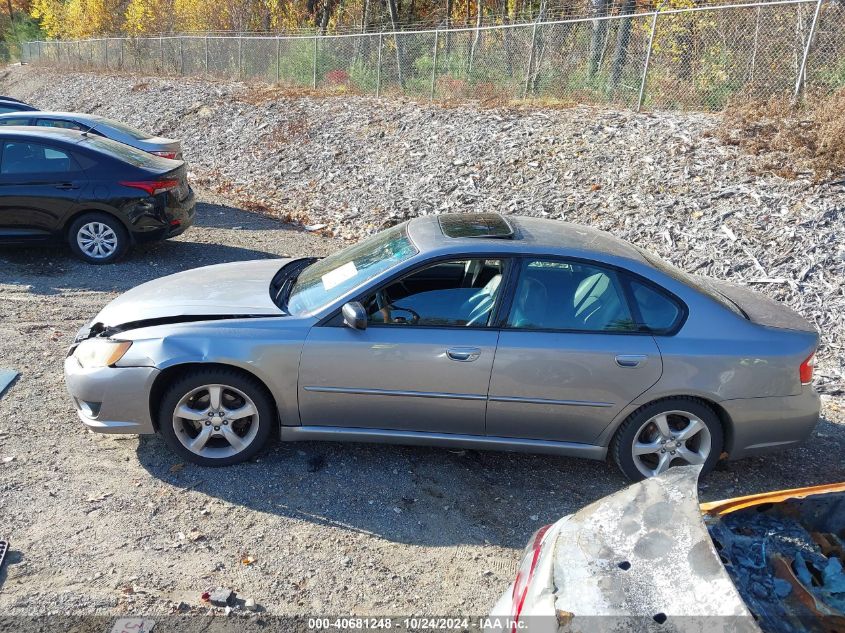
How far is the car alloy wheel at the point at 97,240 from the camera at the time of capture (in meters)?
8.51

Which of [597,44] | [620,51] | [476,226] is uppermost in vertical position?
[597,44]

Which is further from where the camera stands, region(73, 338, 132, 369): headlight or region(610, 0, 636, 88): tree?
region(610, 0, 636, 88): tree

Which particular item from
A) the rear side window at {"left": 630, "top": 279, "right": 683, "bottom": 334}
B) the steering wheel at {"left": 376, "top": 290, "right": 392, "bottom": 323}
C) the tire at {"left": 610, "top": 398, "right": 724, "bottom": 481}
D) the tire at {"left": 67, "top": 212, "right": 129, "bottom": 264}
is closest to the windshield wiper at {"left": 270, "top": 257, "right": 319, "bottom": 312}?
the steering wheel at {"left": 376, "top": 290, "right": 392, "bottom": 323}

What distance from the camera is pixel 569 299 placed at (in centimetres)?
424

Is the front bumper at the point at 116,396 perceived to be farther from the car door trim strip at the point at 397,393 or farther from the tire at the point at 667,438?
the tire at the point at 667,438

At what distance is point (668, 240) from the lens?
8.52 m

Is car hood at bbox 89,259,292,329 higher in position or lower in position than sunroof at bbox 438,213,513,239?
lower

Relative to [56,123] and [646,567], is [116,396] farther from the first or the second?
[56,123]

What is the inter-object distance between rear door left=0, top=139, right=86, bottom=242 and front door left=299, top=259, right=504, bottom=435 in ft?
19.0

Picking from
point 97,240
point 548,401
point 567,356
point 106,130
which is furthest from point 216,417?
point 106,130

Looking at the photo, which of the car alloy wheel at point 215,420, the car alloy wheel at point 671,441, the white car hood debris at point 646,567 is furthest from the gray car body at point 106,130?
the white car hood debris at point 646,567

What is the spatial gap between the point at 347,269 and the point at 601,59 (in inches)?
450

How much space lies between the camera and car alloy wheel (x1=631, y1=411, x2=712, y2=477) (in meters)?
4.34

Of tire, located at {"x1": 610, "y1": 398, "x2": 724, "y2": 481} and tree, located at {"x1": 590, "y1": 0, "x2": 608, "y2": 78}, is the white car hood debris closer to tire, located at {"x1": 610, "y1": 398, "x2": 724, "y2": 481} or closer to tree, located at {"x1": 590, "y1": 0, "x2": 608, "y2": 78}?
tire, located at {"x1": 610, "y1": 398, "x2": 724, "y2": 481}
